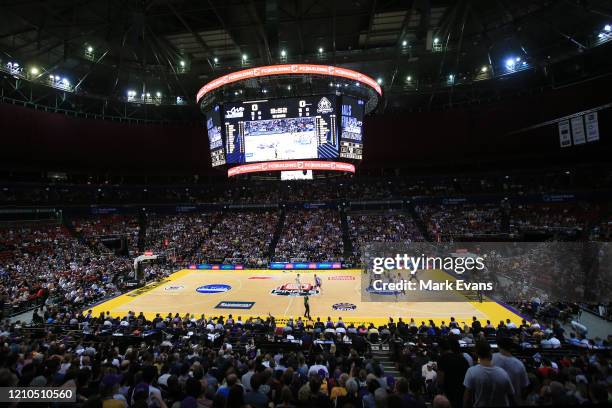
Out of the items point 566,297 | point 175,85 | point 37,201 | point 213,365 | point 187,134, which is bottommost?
point 566,297

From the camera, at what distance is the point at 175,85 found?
3650 centimetres

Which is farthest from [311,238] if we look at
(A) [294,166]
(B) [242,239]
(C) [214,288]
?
(A) [294,166]

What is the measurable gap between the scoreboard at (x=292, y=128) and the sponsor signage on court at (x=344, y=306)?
10.1 metres

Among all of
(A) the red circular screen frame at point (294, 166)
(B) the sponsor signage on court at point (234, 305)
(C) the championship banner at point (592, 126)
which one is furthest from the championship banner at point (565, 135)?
(B) the sponsor signage on court at point (234, 305)

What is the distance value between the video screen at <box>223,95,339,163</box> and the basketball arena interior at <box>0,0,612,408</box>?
160 millimetres

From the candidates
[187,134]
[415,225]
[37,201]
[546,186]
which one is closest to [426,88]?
[415,225]

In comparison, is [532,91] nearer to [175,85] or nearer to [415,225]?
[415,225]

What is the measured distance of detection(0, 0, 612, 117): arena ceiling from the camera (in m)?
23.5

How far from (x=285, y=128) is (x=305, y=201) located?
68.0 ft

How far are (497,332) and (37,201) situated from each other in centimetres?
4421

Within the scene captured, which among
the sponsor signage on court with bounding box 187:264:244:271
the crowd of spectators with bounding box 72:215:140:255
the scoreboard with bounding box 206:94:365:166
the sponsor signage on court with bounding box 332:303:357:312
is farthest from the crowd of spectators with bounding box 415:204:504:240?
the crowd of spectators with bounding box 72:215:140:255

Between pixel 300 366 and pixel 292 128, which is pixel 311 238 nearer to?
pixel 292 128

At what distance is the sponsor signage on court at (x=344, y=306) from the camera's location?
65.3ft

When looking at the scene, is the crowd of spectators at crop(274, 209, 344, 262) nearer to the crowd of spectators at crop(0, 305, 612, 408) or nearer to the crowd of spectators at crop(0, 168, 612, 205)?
the crowd of spectators at crop(0, 168, 612, 205)
